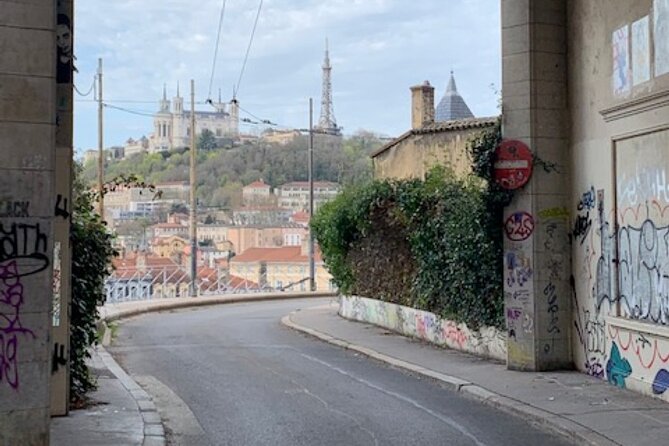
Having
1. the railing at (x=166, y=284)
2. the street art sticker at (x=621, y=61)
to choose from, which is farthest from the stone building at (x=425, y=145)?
the railing at (x=166, y=284)

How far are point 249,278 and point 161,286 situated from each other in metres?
7.96

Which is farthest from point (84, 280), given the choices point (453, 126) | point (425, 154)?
point (425, 154)

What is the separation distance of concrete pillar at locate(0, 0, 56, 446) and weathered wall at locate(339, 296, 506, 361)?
856cm

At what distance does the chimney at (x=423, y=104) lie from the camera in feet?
113

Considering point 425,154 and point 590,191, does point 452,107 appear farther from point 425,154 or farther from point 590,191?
point 590,191

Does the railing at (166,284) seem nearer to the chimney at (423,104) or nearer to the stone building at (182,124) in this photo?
the stone building at (182,124)

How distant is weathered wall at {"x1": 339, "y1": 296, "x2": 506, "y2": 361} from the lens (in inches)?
586

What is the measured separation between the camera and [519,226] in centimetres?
1353

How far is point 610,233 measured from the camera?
12297mm

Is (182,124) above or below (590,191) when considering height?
above

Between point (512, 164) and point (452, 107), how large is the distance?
3060 cm

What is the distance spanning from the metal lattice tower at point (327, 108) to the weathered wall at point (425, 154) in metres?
19.4

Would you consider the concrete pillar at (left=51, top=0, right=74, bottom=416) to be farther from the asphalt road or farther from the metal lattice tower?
the metal lattice tower

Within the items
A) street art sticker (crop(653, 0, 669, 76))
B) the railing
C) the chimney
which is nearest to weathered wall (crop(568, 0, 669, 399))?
street art sticker (crop(653, 0, 669, 76))
